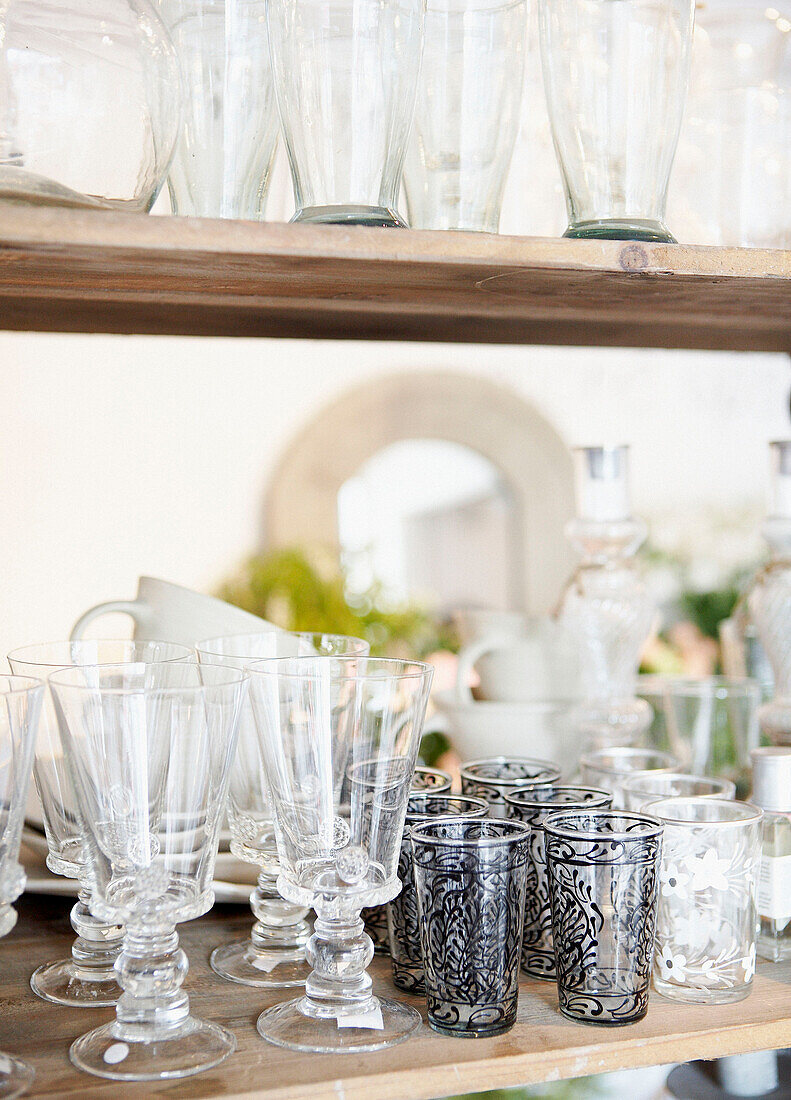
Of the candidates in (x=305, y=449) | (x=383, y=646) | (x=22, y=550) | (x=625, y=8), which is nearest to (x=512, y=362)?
(x=305, y=449)

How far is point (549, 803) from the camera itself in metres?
0.69

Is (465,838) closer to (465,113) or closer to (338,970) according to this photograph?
(338,970)

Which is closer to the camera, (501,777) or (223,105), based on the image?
(223,105)

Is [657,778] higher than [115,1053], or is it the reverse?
[657,778]

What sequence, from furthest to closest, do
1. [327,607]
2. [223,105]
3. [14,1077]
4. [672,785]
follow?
[327,607] → [672,785] → [223,105] → [14,1077]

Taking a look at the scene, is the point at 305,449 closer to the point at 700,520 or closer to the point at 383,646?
the point at 383,646

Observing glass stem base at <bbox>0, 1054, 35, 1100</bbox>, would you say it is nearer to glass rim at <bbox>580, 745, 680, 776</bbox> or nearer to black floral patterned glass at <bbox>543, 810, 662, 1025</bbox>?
black floral patterned glass at <bbox>543, 810, 662, 1025</bbox>

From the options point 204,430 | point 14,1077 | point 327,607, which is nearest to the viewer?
point 14,1077

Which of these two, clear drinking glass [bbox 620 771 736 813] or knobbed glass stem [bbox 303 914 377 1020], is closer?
knobbed glass stem [bbox 303 914 377 1020]

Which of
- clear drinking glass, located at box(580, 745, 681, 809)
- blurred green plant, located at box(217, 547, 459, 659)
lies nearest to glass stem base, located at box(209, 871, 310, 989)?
clear drinking glass, located at box(580, 745, 681, 809)

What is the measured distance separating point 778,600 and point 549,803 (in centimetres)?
27

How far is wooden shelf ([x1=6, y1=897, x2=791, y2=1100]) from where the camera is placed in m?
0.53

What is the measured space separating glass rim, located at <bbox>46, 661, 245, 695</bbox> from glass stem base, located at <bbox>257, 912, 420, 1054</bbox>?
0.15m

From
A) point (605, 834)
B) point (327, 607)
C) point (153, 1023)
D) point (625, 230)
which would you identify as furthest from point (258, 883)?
point (327, 607)
